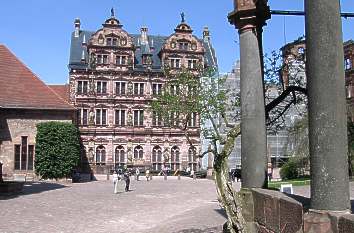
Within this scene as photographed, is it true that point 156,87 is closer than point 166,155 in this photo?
No

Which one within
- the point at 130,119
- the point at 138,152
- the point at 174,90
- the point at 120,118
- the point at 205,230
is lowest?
the point at 205,230

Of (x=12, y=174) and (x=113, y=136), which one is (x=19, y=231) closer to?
(x=12, y=174)

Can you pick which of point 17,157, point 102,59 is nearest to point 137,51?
point 102,59

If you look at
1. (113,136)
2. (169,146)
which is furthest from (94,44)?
(169,146)

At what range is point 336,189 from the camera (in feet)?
13.0

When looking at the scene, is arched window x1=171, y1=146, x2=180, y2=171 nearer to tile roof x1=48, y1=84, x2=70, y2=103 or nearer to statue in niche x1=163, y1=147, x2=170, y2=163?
statue in niche x1=163, y1=147, x2=170, y2=163

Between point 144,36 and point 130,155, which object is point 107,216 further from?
point 144,36

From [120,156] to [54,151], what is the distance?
15731 mm

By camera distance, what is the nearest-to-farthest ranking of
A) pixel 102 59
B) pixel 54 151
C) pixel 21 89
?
pixel 54 151 → pixel 21 89 → pixel 102 59

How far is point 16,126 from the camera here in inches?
1682

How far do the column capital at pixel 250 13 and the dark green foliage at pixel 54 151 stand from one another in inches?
1454

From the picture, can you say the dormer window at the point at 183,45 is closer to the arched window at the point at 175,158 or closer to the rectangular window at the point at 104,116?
the rectangular window at the point at 104,116

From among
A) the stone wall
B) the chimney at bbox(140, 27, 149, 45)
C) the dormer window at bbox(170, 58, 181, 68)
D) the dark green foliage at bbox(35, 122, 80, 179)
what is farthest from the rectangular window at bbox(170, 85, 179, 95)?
the chimney at bbox(140, 27, 149, 45)

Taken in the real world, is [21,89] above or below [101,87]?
below
